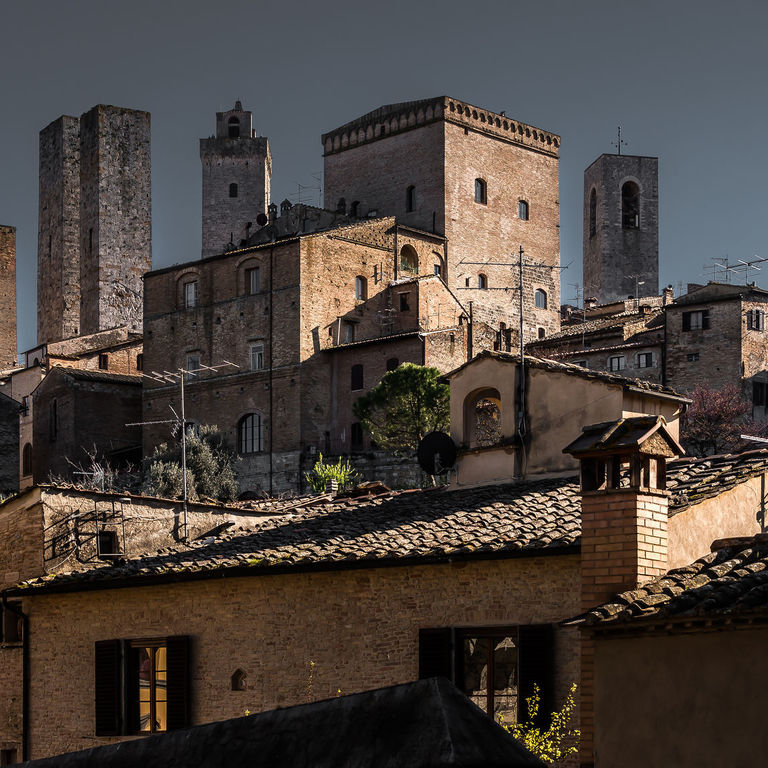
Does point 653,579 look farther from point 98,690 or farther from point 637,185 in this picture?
point 637,185

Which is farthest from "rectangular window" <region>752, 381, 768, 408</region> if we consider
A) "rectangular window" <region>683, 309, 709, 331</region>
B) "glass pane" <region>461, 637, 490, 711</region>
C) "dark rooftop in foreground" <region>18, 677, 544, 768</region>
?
"dark rooftop in foreground" <region>18, 677, 544, 768</region>

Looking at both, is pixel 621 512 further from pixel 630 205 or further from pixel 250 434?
pixel 630 205

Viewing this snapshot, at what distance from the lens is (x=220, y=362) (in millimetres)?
57750

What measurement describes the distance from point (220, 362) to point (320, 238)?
6286mm

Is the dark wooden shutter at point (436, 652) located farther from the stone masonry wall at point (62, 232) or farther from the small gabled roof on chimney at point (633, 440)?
the stone masonry wall at point (62, 232)

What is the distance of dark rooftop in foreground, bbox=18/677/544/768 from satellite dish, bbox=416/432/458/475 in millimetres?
13785

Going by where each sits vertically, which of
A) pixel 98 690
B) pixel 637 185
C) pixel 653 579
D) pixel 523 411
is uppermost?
pixel 637 185

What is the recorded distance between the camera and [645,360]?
2221 inches

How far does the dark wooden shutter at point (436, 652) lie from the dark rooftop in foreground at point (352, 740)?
8.81 m

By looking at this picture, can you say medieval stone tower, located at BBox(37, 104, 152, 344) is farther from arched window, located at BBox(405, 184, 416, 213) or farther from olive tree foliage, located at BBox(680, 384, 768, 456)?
olive tree foliage, located at BBox(680, 384, 768, 456)

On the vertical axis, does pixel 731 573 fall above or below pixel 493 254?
below

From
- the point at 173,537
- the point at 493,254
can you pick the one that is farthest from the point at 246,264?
the point at 173,537

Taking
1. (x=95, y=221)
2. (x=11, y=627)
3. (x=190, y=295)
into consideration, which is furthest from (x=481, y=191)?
(x=11, y=627)

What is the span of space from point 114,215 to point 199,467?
25.0 meters
